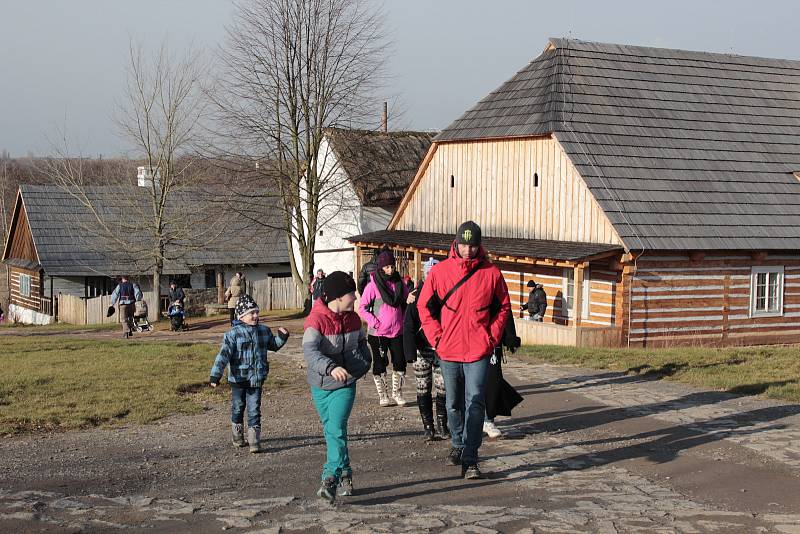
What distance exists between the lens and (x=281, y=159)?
34.9 meters

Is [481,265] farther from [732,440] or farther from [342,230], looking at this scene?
[342,230]

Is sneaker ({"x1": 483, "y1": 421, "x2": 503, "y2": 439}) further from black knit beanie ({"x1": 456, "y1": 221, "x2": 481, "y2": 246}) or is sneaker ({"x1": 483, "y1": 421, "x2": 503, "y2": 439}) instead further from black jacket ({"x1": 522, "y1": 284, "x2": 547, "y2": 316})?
black jacket ({"x1": 522, "y1": 284, "x2": 547, "y2": 316})

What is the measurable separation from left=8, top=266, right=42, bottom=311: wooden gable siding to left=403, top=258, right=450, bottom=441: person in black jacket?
37137 millimetres

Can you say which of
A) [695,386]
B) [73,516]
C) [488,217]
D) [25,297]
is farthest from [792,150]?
[25,297]

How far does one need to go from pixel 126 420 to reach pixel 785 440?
7129mm

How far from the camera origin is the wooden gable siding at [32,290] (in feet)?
144

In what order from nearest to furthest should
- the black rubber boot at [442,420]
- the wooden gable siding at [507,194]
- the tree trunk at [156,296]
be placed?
Answer: the black rubber boot at [442,420] < the wooden gable siding at [507,194] < the tree trunk at [156,296]

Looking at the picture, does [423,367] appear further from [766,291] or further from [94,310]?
[94,310]

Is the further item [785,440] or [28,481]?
[785,440]

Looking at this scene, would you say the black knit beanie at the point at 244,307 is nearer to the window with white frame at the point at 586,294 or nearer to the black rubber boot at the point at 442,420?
the black rubber boot at the point at 442,420

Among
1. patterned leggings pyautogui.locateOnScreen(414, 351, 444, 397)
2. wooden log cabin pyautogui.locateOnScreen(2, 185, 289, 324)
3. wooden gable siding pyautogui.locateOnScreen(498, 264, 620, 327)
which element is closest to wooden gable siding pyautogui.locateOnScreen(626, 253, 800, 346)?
wooden gable siding pyautogui.locateOnScreen(498, 264, 620, 327)

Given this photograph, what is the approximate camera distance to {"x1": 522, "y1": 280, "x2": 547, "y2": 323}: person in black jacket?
23.2m

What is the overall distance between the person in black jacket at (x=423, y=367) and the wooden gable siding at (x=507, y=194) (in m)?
12.4

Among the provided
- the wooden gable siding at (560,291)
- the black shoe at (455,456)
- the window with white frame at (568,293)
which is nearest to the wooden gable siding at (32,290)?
the wooden gable siding at (560,291)
